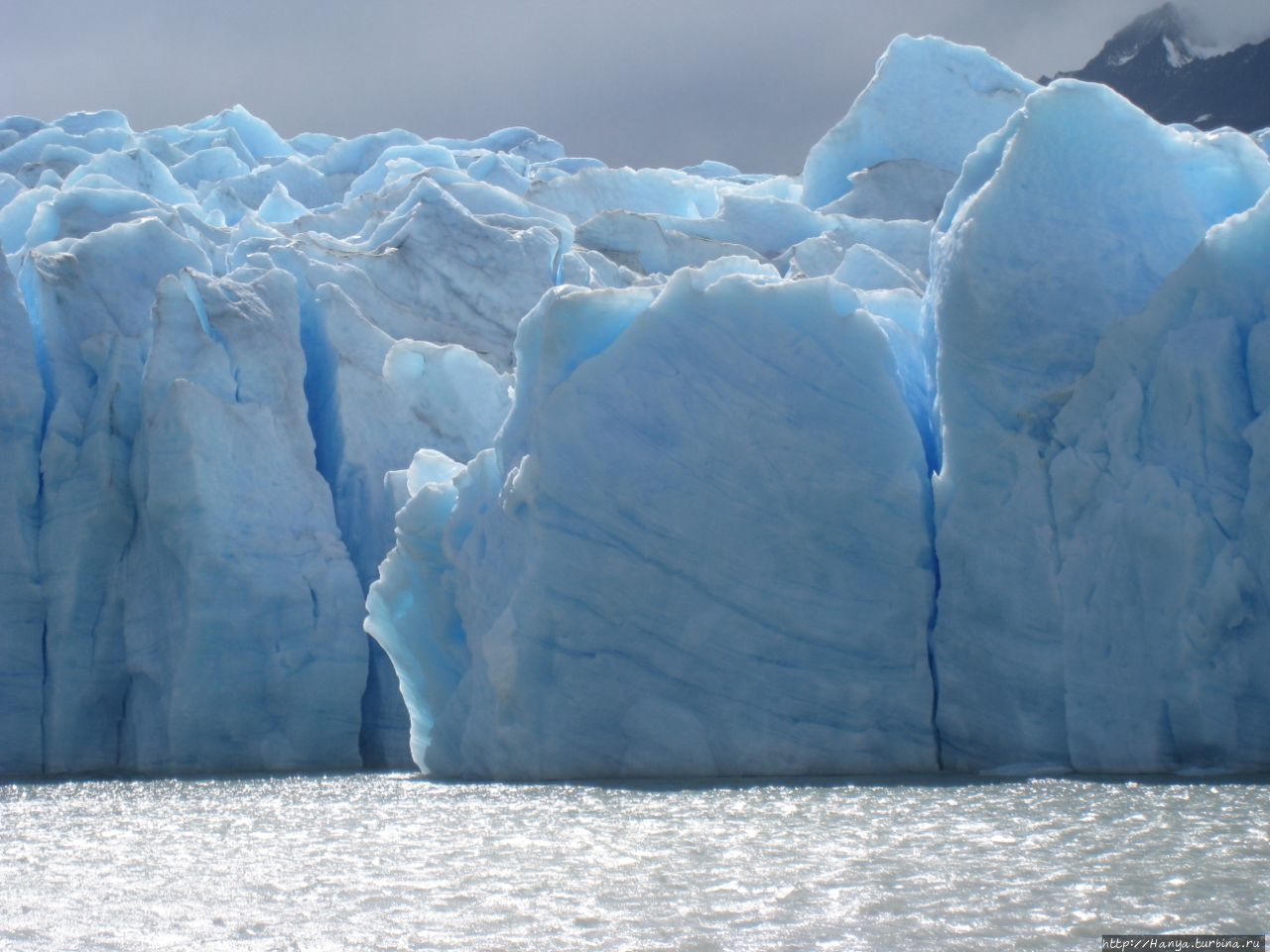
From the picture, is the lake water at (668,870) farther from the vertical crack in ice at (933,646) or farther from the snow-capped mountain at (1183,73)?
the snow-capped mountain at (1183,73)

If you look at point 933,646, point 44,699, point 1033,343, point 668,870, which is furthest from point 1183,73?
point 668,870

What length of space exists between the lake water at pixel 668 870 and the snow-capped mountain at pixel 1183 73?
55.1 feet

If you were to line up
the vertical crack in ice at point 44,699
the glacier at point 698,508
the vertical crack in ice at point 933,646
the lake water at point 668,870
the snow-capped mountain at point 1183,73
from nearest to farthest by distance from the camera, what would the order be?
the lake water at point 668,870 < the glacier at point 698,508 < the vertical crack in ice at point 933,646 < the vertical crack in ice at point 44,699 < the snow-capped mountain at point 1183,73

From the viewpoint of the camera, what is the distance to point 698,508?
7688 mm

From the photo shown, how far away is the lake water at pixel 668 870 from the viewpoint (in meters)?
4.20

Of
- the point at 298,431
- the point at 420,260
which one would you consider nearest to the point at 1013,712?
the point at 298,431

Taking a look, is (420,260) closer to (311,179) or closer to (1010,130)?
(1010,130)

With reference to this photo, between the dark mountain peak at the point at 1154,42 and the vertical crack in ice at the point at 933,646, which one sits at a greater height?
the dark mountain peak at the point at 1154,42

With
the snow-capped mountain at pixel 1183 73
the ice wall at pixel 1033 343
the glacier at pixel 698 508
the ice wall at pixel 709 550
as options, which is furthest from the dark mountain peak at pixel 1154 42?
the ice wall at pixel 709 550

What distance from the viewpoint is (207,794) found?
798 cm

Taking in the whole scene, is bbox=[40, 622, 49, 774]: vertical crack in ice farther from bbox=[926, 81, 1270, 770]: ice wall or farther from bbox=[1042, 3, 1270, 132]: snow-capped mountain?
bbox=[1042, 3, 1270, 132]: snow-capped mountain

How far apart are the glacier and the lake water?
1.96 ft

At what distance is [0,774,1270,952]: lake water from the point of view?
4.20m

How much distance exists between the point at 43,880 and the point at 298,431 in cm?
501
